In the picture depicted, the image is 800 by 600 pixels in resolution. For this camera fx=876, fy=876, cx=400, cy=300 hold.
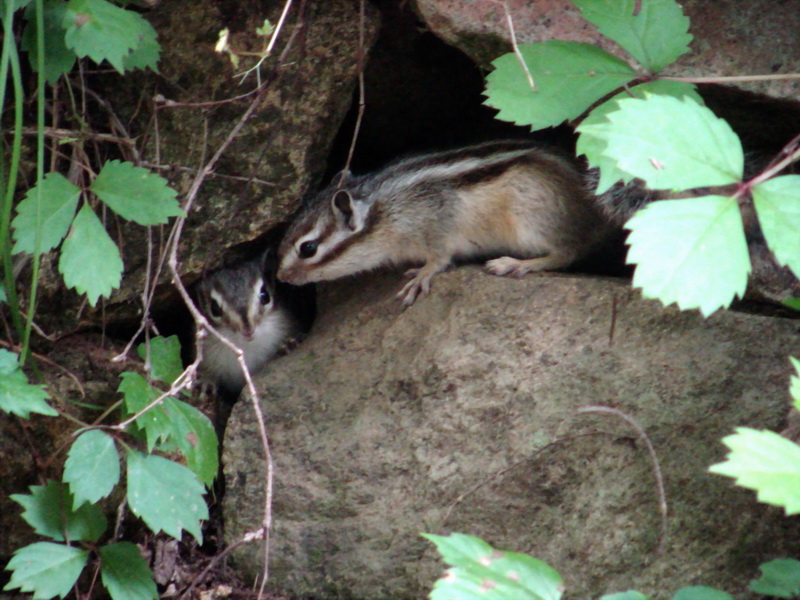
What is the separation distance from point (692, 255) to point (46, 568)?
8.23ft

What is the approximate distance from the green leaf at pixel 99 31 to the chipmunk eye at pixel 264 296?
5.19 feet

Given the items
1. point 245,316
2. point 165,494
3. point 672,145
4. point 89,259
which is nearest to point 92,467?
point 165,494

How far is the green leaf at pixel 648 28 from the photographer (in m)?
3.02

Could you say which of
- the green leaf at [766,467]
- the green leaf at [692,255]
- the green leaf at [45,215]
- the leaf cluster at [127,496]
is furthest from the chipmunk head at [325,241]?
the green leaf at [766,467]

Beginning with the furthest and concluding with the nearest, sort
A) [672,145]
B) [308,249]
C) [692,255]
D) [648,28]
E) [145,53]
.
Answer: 1. [308,249]
2. [145,53]
3. [648,28]
4. [672,145]
5. [692,255]

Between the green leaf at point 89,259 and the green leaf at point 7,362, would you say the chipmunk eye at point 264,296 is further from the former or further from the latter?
the green leaf at point 7,362

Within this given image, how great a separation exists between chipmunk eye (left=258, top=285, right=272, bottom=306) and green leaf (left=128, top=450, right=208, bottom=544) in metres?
1.42

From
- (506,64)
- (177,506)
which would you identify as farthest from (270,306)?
(506,64)

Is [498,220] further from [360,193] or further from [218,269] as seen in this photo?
[218,269]

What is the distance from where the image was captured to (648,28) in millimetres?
3027

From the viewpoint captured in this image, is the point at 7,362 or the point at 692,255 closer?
the point at 692,255

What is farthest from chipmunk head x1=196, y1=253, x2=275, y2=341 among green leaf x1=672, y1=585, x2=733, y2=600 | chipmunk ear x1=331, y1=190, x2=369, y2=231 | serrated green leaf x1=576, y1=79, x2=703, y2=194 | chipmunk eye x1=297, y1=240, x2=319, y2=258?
green leaf x1=672, y1=585, x2=733, y2=600

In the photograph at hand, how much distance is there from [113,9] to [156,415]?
154cm

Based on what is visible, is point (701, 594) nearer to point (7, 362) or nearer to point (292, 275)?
point (292, 275)
